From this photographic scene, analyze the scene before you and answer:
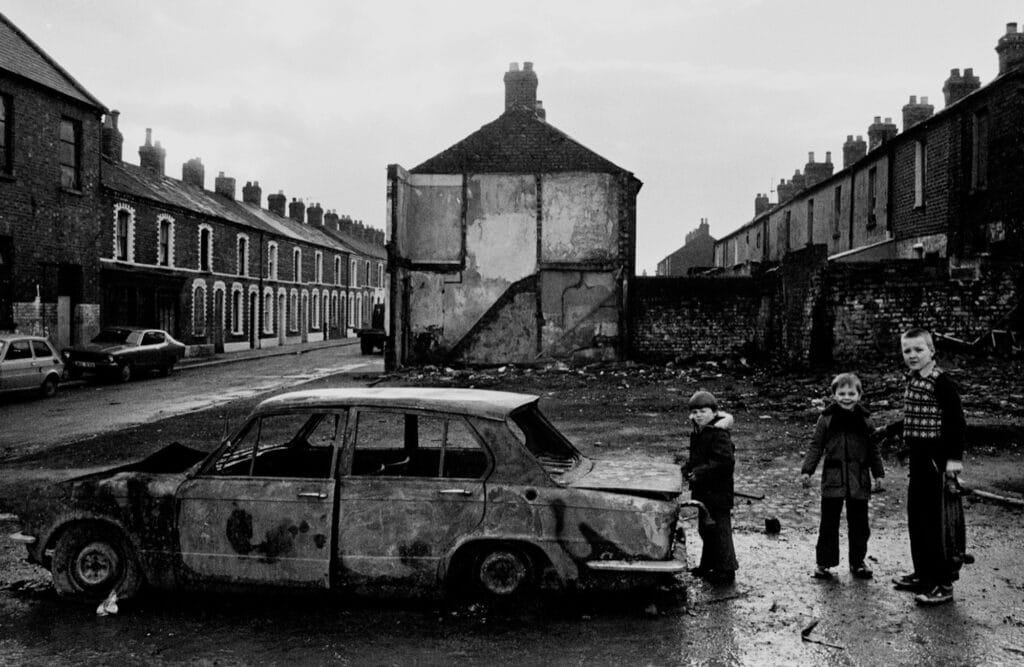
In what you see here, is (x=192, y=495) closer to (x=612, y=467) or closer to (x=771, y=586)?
(x=612, y=467)

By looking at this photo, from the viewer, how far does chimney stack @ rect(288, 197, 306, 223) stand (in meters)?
52.8

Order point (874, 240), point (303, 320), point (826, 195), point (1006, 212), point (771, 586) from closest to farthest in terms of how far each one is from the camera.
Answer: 1. point (771, 586)
2. point (1006, 212)
3. point (874, 240)
4. point (826, 195)
5. point (303, 320)

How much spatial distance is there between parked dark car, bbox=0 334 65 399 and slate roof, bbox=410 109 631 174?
36.2ft

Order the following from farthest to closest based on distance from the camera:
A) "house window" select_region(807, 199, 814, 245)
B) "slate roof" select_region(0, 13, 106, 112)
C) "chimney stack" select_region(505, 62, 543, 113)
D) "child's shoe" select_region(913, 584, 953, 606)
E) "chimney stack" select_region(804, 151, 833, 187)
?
"chimney stack" select_region(804, 151, 833, 187) → "house window" select_region(807, 199, 814, 245) → "chimney stack" select_region(505, 62, 543, 113) → "slate roof" select_region(0, 13, 106, 112) → "child's shoe" select_region(913, 584, 953, 606)

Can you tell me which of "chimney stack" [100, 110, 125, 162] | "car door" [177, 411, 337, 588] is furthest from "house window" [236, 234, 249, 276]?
"car door" [177, 411, 337, 588]

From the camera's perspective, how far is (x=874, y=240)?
25578 mm

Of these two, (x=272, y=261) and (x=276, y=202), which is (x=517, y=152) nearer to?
(x=272, y=261)

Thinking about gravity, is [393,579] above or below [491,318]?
below

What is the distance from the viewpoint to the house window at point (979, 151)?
63.8 ft

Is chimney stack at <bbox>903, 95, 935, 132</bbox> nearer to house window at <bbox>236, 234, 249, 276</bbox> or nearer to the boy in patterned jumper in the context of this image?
the boy in patterned jumper

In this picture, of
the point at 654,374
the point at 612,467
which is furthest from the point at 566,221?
the point at 612,467

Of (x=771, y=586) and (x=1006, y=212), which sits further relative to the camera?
(x=1006, y=212)

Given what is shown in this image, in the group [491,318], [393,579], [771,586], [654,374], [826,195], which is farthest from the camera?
[826,195]

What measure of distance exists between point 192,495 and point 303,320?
42.4 metres
